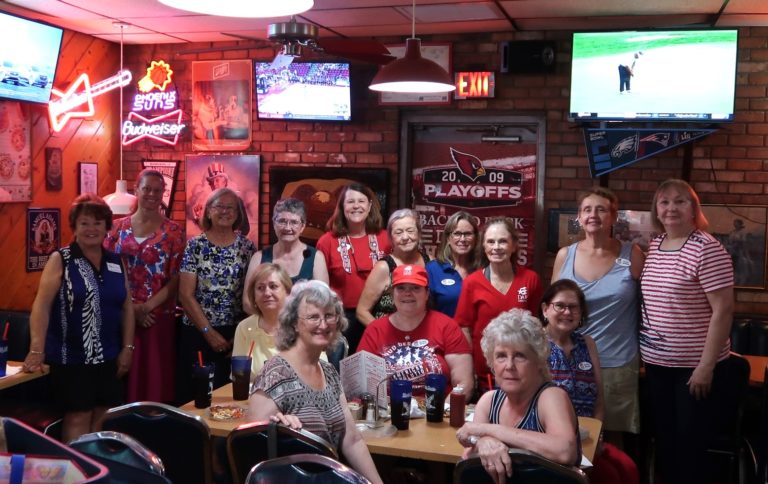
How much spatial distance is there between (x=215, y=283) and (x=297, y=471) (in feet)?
8.06

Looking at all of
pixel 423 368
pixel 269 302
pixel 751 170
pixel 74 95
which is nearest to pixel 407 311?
pixel 423 368

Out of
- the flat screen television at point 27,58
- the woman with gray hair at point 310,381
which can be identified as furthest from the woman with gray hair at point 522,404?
the flat screen television at point 27,58

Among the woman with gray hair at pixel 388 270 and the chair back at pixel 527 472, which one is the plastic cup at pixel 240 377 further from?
the chair back at pixel 527 472

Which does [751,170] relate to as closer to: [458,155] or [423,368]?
[458,155]

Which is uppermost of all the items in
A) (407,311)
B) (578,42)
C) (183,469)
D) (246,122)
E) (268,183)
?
(578,42)

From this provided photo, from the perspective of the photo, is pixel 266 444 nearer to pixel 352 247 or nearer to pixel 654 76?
pixel 352 247

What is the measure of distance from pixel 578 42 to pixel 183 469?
388 cm

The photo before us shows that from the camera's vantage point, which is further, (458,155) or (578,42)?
(458,155)

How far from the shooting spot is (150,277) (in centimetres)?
477

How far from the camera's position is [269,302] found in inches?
150

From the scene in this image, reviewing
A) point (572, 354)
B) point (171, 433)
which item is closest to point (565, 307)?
point (572, 354)

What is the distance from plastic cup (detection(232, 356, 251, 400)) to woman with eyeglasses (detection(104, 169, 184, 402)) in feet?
4.74

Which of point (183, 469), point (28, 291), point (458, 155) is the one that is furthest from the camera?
point (458, 155)

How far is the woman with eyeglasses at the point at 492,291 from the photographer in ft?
13.4
